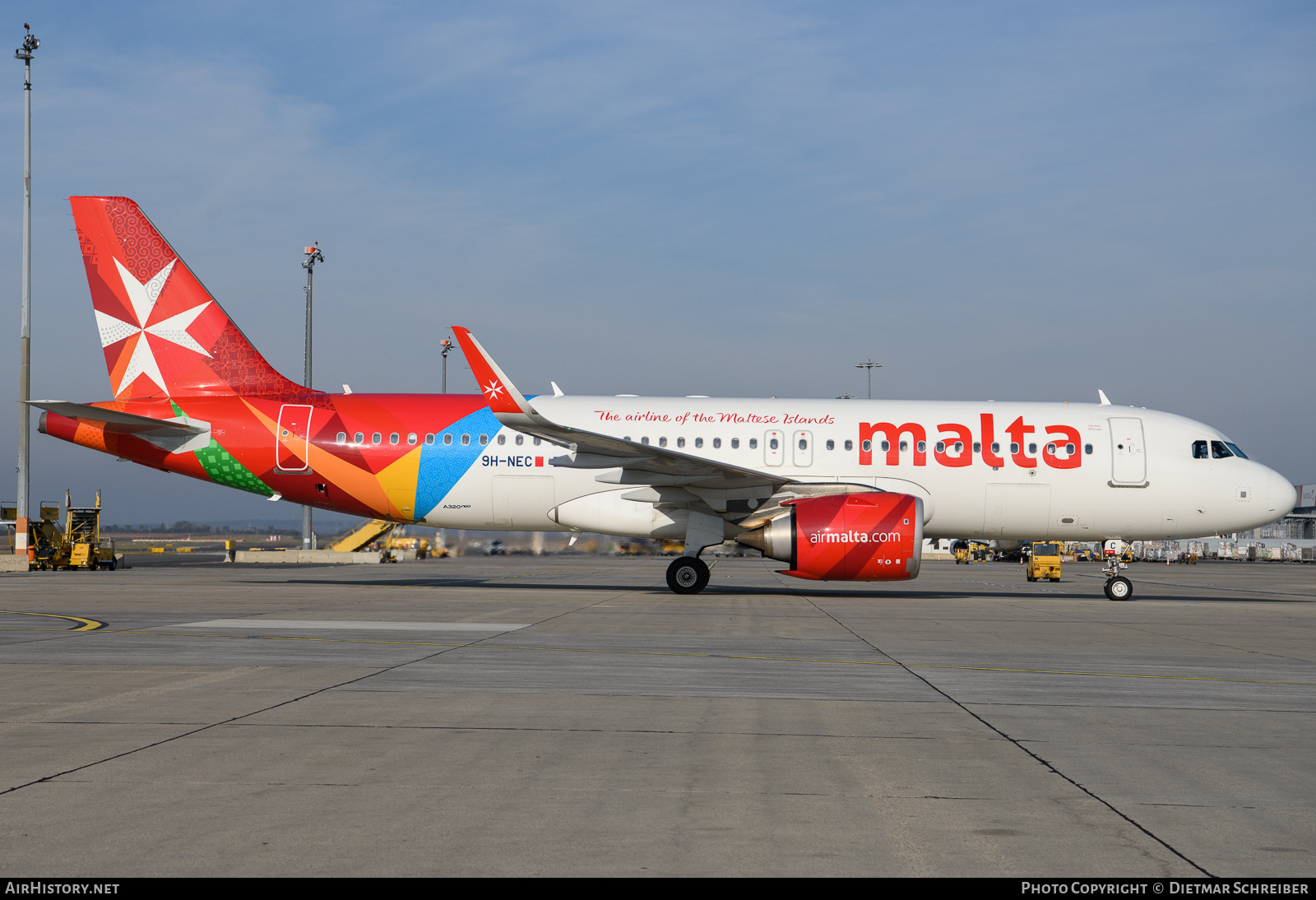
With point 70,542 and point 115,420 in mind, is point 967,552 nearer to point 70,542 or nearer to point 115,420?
point 70,542

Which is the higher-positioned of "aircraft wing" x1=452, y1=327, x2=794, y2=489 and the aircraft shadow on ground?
"aircraft wing" x1=452, y1=327, x2=794, y2=489

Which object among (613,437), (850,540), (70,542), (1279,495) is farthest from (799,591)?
(70,542)

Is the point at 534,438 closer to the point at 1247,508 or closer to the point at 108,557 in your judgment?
the point at 1247,508

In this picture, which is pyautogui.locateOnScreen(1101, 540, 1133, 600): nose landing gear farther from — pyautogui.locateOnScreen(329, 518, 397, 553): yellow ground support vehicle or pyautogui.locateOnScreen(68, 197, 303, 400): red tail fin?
pyautogui.locateOnScreen(329, 518, 397, 553): yellow ground support vehicle

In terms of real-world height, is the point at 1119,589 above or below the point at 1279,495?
below

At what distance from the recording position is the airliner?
21.0 meters

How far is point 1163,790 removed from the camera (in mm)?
5363

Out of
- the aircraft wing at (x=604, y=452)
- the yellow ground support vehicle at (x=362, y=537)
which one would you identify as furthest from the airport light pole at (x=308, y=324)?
the aircraft wing at (x=604, y=452)

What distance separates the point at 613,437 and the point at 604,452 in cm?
88

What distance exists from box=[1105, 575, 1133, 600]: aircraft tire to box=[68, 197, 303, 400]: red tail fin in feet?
60.7

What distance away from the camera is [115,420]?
20.7 m

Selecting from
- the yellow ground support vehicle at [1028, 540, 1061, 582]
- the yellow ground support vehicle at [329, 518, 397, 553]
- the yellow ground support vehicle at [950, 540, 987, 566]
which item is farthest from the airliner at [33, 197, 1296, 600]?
the yellow ground support vehicle at [950, 540, 987, 566]

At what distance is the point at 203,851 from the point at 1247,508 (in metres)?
23.0

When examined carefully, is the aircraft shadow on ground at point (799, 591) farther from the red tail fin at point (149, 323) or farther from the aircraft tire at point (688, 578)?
the red tail fin at point (149, 323)
